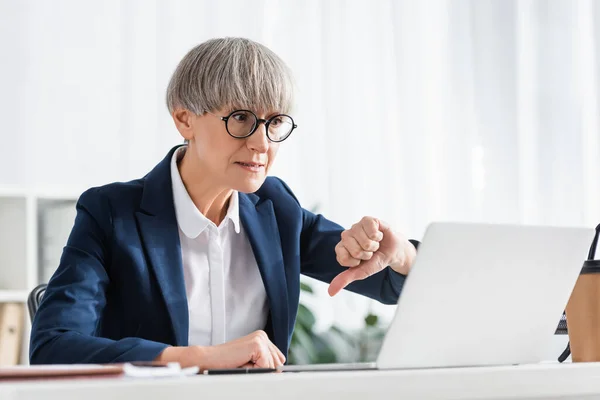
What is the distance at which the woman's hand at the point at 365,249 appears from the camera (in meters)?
1.18

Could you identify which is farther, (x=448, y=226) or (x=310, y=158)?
(x=310, y=158)

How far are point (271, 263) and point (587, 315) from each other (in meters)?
0.59

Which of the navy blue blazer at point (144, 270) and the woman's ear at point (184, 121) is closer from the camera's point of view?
the navy blue blazer at point (144, 270)

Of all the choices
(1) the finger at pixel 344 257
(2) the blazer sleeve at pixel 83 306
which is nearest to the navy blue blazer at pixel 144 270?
(2) the blazer sleeve at pixel 83 306

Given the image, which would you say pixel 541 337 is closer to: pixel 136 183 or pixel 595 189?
pixel 136 183

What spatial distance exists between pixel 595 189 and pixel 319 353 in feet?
4.62

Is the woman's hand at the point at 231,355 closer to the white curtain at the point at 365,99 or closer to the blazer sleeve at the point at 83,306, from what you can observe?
the blazer sleeve at the point at 83,306

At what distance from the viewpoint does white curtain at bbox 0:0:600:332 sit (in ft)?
10.5

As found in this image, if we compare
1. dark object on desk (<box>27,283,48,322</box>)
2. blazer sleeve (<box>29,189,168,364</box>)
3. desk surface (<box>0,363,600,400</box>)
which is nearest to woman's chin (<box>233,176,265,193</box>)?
blazer sleeve (<box>29,189,168,364</box>)

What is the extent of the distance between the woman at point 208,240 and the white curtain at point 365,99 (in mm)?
1807


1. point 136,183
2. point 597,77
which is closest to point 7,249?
point 136,183

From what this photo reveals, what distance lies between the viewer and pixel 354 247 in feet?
3.90

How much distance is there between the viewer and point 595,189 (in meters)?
3.47

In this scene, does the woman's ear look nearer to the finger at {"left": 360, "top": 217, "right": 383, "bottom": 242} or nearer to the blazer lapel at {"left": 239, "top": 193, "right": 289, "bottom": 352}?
the blazer lapel at {"left": 239, "top": 193, "right": 289, "bottom": 352}
